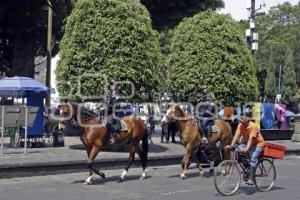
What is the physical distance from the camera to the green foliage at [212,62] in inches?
814

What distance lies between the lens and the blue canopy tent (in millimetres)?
17891

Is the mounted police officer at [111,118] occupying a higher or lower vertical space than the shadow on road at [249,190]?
higher

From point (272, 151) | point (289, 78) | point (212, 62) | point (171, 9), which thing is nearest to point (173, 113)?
point (272, 151)

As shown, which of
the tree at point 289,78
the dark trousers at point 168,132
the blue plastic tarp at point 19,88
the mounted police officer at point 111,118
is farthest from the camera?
the tree at point 289,78

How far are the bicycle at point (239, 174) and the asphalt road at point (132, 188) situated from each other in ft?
0.64

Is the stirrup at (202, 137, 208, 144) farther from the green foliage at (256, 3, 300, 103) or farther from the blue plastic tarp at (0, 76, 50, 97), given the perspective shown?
the green foliage at (256, 3, 300, 103)

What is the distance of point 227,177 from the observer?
11.3m

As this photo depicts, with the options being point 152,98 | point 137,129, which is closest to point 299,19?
point 152,98

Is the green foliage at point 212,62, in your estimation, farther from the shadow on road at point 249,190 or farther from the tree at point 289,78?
the tree at point 289,78

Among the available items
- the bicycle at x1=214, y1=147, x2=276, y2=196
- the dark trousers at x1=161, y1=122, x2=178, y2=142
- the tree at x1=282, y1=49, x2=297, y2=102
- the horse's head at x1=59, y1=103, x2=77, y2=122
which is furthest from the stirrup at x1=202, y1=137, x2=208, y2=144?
the tree at x1=282, y1=49, x2=297, y2=102

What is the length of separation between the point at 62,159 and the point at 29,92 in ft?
13.4

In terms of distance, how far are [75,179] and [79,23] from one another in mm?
6121

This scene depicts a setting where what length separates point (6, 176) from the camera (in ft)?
44.4

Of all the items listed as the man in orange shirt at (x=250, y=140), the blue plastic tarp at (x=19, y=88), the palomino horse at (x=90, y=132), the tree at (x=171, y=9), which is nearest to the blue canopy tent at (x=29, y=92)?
the blue plastic tarp at (x=19, y=88)
